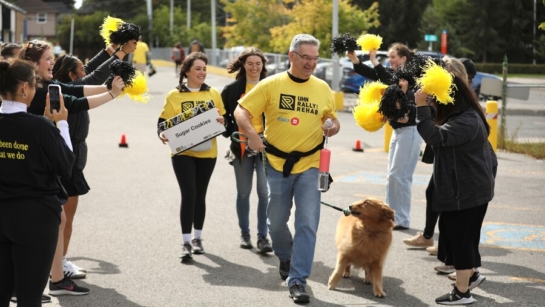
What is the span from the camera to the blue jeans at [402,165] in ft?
31.2

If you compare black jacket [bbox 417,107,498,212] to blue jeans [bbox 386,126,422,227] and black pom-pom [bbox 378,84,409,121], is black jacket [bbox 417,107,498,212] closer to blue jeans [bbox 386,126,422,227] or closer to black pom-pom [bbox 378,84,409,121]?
black pom-pom [bbox 378,84,409,121]

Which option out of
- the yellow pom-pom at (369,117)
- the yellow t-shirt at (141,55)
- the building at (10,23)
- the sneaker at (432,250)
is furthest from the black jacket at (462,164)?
the building at (10,23)

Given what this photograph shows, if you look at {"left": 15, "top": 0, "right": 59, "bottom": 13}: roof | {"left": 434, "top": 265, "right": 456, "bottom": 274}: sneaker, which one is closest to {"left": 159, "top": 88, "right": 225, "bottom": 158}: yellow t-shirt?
{"left": 434, "top": 265, "right": 456, "bottom": 274}: sneaker

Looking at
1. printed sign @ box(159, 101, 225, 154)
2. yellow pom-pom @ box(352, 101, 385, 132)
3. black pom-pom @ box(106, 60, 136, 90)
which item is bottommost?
printed sign @ box(159, 101, 225, 154)

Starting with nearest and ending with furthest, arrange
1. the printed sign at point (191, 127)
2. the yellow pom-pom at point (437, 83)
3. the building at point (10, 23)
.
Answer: the yellow pom-pom at point (437, 83) < the printed sign at point (191, 127) < the building at point (10, 23)

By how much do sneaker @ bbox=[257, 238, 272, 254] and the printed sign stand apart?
48.1 inches

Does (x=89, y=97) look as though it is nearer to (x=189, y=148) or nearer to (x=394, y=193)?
Answer: (x=189, y=148)

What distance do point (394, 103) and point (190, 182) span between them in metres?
2.79

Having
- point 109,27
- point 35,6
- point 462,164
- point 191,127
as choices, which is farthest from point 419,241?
point 35,6

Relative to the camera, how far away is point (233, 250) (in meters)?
8.87

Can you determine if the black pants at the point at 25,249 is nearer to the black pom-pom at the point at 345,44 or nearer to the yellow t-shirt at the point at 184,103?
the yellow t-shirt at the point at 184,103

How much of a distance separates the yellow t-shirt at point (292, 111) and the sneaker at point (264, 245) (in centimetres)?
185

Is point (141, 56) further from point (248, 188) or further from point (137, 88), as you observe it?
point (137, 88)

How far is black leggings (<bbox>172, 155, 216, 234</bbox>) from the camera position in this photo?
848cm
